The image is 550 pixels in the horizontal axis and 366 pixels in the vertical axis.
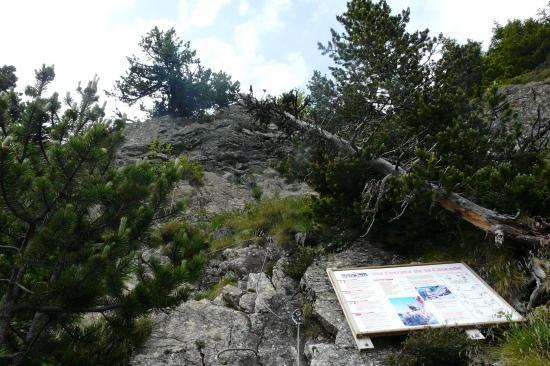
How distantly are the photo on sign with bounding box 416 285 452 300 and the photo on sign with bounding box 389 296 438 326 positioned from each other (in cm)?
14

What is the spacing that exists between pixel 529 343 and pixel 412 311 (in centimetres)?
147

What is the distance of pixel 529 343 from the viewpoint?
15.7 feet

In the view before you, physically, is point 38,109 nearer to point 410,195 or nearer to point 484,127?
point 410,195

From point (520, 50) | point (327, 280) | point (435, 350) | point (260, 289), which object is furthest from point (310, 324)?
point (520, 50)

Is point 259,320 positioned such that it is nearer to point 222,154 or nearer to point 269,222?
point 269,222

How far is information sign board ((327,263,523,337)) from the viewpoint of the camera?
18.3ft

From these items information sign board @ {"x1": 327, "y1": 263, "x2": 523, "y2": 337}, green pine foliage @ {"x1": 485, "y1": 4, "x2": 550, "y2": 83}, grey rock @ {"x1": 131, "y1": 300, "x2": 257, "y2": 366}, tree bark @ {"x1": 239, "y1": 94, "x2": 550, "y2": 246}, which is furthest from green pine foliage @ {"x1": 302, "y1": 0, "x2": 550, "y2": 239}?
green pine foliage @ {"x1": 485, "y1": 4, "x2": 550, "y2": 83}

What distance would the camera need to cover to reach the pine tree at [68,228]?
4.37 meters

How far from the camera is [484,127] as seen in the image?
9453mm

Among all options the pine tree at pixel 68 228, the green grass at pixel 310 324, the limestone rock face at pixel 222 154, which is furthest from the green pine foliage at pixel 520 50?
the pine tree at pixel 68 228

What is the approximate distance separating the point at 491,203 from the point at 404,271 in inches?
86.7

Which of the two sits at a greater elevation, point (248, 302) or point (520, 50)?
point (520, 50)

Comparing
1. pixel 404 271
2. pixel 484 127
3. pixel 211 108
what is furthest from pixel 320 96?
pixel 211 108

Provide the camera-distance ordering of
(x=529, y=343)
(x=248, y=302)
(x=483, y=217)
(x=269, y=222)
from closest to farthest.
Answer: (x=529, y=343), (x=483, y=217), (x=248, y=302), (x=269, y=222)
